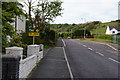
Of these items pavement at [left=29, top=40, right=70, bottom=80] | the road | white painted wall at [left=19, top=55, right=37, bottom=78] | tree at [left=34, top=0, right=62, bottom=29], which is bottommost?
the road

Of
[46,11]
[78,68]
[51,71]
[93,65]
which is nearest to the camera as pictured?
[51,71]

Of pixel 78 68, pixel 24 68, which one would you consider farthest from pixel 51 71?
pixel 24 68

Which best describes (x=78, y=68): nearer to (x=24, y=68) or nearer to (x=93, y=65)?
(x=93, y=65)

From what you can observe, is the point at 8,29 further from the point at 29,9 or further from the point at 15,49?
the point at 29,9

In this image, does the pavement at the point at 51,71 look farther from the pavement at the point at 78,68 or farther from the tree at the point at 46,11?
the tree at the point at 46,11

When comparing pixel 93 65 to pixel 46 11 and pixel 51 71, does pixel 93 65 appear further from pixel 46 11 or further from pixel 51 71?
pixel 46 11

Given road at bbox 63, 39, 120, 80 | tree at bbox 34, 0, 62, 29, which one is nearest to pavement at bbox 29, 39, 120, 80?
road at bbox 63, 39, 120, 80

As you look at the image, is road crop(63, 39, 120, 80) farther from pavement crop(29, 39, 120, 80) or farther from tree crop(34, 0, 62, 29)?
tree crop(34, 0, 62, 29)

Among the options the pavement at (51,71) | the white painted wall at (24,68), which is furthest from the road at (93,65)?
the white painted wall at (24,68)

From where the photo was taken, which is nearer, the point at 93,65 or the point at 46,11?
the point at 93,65

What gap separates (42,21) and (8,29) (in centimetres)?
2532

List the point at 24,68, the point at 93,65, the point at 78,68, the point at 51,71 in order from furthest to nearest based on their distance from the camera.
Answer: the point at 93,65 < the point at 78,68 < the point at 51,71 < the point at 24,68

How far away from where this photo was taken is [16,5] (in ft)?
25.5

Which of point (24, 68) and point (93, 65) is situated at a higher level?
point (24, 68)
